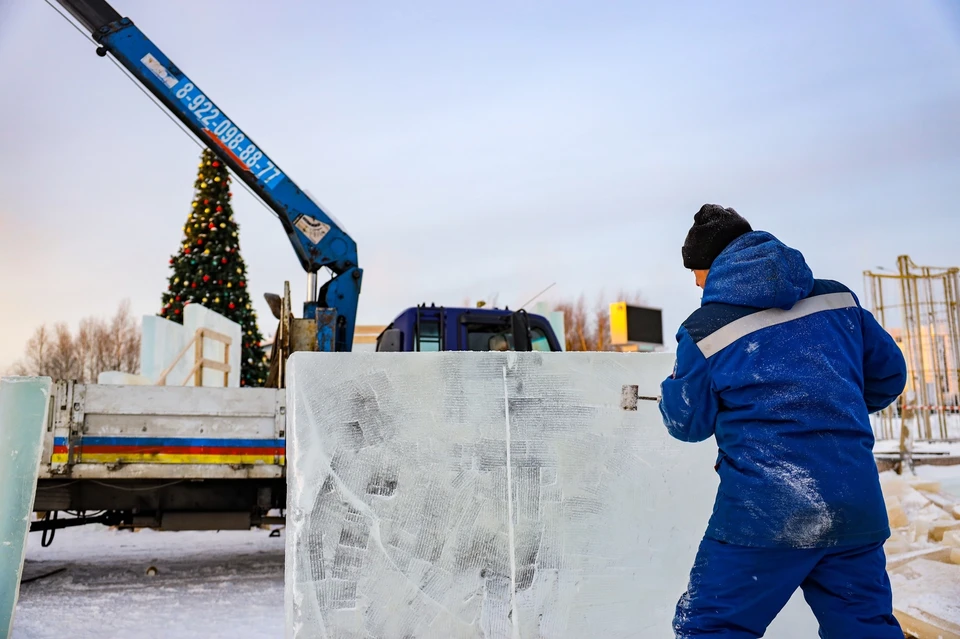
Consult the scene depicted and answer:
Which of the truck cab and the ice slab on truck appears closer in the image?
the ice slab on truck

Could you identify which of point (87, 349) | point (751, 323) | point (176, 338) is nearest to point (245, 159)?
point (176, 338)

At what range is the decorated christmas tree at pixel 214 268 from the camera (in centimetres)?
1878

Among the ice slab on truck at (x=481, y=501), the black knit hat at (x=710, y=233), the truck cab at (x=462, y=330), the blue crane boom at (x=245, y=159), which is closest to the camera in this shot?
the black knit hat at (x=710, y=233)

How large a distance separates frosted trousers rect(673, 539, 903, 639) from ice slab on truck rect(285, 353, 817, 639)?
86cm

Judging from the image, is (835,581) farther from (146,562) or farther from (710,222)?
(146,562)

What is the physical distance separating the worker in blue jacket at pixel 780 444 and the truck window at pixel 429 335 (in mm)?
4375

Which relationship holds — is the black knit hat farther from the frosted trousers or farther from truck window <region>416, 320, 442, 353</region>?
truck window <region>416, 320, 442, 353</region>

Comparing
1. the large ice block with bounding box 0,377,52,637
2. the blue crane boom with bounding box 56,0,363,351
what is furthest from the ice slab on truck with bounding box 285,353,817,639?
the blue crane boom with bounding box 56,0,363,351

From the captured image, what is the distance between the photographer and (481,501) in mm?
2980

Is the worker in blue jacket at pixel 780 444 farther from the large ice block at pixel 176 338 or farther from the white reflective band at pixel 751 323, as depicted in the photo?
the large ice block at pixel 176 338

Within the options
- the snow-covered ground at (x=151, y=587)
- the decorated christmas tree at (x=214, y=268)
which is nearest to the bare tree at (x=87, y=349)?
the decorated christmas tree at (x=214, y=268)

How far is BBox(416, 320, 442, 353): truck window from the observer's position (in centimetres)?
648

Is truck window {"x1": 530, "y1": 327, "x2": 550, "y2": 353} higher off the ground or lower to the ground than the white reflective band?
→ higher

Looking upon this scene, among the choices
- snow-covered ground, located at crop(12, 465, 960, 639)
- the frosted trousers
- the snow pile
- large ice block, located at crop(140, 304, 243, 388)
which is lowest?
snow-covered ground, located at crop(12, 465, 960, 639)
